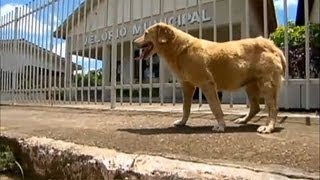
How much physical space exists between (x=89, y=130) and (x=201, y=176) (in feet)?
6.96

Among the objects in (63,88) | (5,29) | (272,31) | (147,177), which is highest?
(5,29)

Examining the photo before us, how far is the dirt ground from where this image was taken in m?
2.69

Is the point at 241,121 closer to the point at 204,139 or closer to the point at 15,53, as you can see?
the point at 204,139

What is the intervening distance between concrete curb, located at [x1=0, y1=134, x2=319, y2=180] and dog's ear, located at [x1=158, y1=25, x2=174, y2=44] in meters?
1.14

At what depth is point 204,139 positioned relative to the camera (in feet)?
10.8

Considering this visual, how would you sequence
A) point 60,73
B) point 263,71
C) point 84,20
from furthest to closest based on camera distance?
point 60,73 → point 84,20 → point 263,71

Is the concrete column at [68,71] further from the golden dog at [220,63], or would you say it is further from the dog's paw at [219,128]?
the dog's paw at [219,128]

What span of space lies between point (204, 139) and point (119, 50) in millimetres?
5447

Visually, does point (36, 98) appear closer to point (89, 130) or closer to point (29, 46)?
point (29, 46)

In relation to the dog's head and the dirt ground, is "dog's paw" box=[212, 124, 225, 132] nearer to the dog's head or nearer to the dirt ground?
the dirt ground

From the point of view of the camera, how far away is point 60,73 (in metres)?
8.66

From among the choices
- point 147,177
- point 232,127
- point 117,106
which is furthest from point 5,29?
point 147,177

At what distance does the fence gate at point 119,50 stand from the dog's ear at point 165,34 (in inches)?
45.6

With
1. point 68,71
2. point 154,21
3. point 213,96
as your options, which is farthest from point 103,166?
point 68,71
